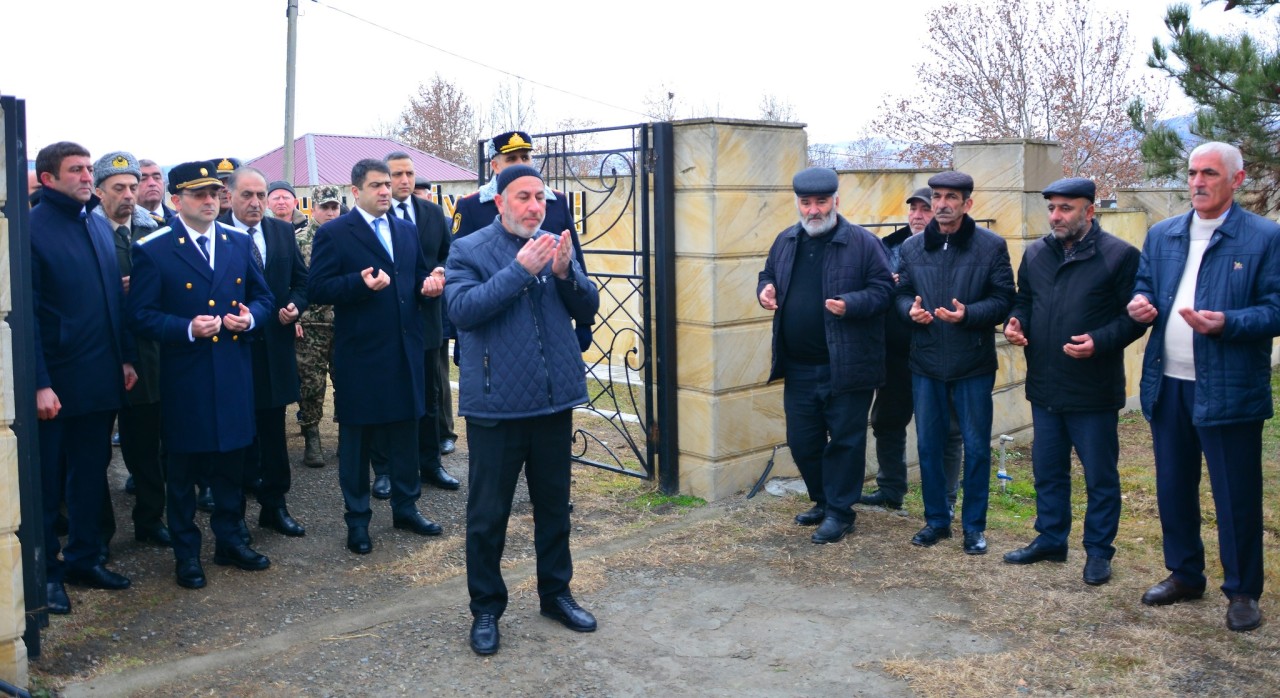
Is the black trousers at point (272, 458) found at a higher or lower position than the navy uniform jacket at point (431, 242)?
lower

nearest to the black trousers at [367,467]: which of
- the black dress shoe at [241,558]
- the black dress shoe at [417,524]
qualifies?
the black dress shoe at [417,524]

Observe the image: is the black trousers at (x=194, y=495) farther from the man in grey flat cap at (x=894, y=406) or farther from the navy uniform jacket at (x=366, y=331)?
the man in grey flat cap at (x=894, y=406)

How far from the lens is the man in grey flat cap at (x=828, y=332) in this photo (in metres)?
5.68

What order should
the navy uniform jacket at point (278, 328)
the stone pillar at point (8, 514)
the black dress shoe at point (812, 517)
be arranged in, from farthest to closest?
the black dress shoe at point (812, 517)
the navy uniform jacket at point (278, 328)
the stone pillar at point (8, 514)

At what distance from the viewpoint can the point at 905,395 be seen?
21.3 ft

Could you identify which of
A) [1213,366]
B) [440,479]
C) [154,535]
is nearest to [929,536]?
[1213,366]

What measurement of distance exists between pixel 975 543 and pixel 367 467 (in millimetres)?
3081

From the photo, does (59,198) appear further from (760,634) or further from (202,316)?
(760,634)

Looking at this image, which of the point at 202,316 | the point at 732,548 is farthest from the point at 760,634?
the point at 202,316

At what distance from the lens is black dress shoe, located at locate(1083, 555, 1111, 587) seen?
5031 mm

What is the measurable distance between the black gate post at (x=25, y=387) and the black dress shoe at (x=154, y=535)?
55.9 inches

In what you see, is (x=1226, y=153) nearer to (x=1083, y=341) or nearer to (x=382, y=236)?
(x=1083, y=341)

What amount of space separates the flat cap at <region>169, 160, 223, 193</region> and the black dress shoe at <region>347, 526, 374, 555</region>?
1834 mm

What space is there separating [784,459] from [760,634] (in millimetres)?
→ 2381
